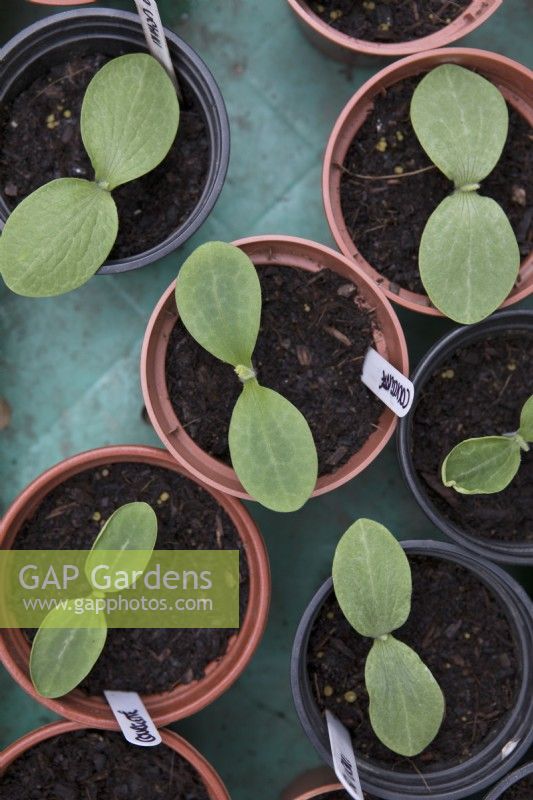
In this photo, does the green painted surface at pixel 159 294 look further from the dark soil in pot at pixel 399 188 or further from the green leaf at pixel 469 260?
the green leaf at pixel 469 260

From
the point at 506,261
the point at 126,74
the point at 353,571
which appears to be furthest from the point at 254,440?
the point at 126,74

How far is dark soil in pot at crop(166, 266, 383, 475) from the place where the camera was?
139 centimetres

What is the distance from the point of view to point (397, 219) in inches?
56.3

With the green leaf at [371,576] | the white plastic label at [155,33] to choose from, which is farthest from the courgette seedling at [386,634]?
the white plastic label at [155,33]

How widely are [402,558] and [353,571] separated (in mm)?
79

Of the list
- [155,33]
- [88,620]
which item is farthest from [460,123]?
[88,620]

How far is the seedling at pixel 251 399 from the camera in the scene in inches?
47.0

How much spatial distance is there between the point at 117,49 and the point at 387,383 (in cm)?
79

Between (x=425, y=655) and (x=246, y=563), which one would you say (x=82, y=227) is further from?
(x=425, y=655)

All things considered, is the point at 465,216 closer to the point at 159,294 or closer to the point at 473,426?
the point at 473,426

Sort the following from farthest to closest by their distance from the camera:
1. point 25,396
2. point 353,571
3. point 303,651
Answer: point 25,396
point 303,651
point 353,571

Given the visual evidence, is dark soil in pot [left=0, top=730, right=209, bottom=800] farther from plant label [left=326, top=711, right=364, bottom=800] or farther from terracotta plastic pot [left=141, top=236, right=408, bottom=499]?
terracotta plastic pot [left=141, top=236, right=408, bottom=499]

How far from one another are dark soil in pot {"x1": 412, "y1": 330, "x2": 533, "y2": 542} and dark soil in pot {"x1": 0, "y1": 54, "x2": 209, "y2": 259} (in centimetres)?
57

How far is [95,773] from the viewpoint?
1410mm
